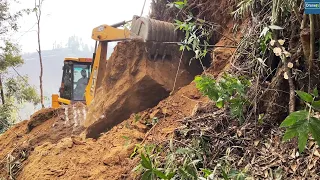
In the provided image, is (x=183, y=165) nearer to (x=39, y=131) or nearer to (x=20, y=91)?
(x=39, y=131)

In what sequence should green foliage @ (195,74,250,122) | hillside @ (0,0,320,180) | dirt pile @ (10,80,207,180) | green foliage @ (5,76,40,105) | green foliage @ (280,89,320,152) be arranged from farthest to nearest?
1. green foliage @ (5,76,40,105)
2. dirt pile @ (10,80,207,180)
3. green foliage @ (195,74,250,122)
4. hillside @ (0,0,320,180)
5. green foliage @ (280,89,320,152)

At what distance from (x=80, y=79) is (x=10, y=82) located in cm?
743

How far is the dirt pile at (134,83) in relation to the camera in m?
5.75

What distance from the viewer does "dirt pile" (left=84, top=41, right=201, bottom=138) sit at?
Answer: 575cm

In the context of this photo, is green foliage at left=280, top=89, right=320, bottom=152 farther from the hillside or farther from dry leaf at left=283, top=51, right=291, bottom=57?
dry leaf at left=283, top=51, right=291, bottom=57

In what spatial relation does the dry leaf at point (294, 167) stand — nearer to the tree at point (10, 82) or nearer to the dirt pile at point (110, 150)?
the dirt pile at point (110, 150)

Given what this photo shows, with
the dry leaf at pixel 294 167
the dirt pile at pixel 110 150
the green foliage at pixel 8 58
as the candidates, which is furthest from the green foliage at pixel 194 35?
the green foliage at pixel 8 58

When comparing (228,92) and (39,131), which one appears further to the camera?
(39,131)

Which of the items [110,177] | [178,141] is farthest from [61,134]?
[178,141]

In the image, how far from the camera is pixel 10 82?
19.0m

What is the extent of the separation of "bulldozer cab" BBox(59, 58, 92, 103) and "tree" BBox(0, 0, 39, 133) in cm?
431

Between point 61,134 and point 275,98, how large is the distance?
4903 millimetres

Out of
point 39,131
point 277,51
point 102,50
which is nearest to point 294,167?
point 277,51

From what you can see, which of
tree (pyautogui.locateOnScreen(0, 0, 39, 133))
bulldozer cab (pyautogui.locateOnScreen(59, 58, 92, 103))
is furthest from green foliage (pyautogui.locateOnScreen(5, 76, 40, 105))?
bulldozer cab (pyautogui.locateOnScreen(59, 58, 92, 103))
